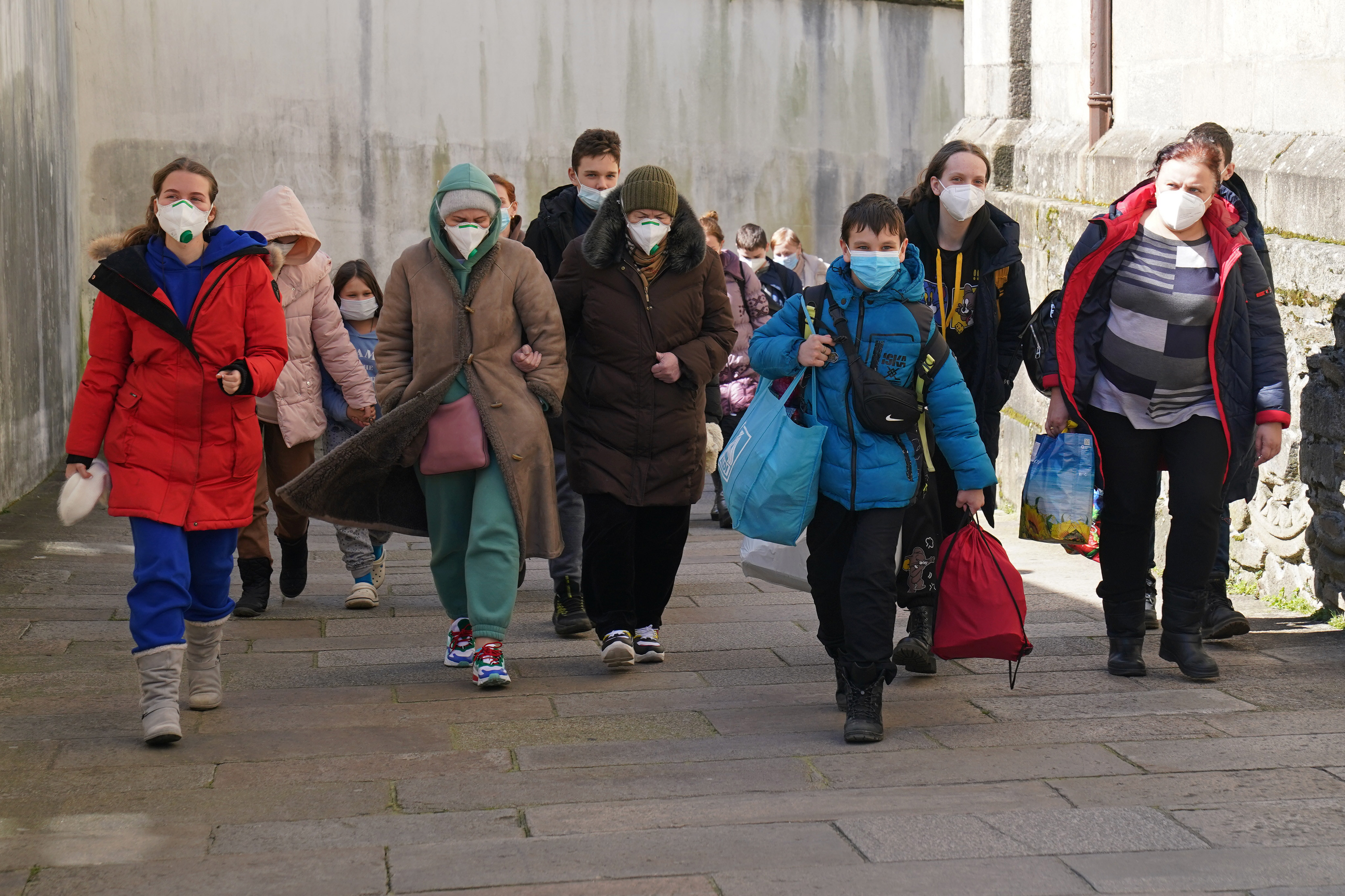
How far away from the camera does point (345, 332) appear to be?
6.86 meters

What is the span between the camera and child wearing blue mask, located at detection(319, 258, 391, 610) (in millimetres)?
6910

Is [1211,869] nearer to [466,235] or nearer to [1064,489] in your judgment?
[1064,489]

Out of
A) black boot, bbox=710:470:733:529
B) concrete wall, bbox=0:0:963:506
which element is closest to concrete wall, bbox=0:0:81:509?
concrete wall, bbox=0:0:963:506

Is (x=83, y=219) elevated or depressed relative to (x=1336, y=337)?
elevated

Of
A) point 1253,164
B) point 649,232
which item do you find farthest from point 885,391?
point 1253,164

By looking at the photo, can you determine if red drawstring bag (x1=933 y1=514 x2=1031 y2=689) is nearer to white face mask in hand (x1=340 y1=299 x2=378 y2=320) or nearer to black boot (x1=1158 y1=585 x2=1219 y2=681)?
black boot (x1=1158 y1=585 x2=1219 y2=681)

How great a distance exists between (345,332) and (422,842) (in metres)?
3.54

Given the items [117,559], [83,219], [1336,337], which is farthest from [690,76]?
[1336,337]

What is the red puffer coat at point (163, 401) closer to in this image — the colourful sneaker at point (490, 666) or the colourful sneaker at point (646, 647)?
the colourful sneaker at point (490, 666)

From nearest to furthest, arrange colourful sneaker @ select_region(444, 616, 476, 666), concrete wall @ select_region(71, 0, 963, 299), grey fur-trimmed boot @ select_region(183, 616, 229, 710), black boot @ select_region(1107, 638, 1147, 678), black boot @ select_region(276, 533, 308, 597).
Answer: grey fur-trimmed boot @ select_region(183, 616, 229, 710) → black boot @ select_region(1107, 638, 1147, 678) → colourful sneaker @ select_region(444, 616, 476, 666) → black boot @ select_region(276, 533, 308, 597) → concrete wall @ select_region(71, 0, 963, 299)

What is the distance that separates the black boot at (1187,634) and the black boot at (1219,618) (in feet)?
1.42

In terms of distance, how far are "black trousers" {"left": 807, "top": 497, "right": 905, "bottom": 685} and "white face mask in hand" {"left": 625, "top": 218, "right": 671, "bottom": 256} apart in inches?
46.9

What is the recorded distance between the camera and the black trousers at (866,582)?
4.71 meters

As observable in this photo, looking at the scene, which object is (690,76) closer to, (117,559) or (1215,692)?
(117,559)
